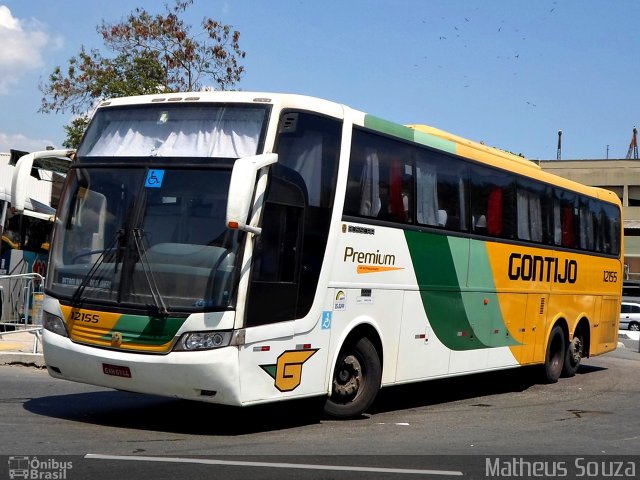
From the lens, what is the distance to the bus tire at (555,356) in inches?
636

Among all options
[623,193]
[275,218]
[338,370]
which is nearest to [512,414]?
[338,370]

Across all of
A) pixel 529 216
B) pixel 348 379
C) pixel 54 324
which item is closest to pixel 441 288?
pixel 348 379

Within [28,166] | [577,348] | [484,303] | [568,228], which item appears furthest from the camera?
[577,348]

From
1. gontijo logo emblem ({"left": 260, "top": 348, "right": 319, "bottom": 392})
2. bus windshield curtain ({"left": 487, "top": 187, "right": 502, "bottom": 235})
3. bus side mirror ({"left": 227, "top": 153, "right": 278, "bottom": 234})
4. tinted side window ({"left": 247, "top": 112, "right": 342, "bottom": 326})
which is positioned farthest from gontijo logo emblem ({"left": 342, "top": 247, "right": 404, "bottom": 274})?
bus windshield curtain ({"left": 487, "top": 187, "right": 502, "bottom": 235})

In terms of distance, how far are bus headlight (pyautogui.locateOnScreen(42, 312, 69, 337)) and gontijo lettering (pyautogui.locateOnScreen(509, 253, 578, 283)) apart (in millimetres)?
7527

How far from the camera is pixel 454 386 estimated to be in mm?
15625

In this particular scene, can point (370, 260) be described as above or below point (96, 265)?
above

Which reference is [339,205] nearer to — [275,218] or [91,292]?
[275,218]

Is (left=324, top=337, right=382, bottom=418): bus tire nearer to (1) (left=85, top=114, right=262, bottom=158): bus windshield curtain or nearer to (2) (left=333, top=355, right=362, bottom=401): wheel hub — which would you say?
(2) (left=333, top=355, right=362, bottom=401): wheel hub

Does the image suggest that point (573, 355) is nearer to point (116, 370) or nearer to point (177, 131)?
point (177, 131)

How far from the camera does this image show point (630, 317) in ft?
164

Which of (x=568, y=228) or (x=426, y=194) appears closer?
(x=426, y=194)

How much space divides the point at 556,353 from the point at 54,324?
10.3m

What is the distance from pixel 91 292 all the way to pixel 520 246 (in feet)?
25.6
